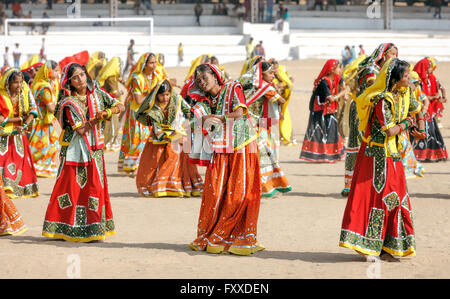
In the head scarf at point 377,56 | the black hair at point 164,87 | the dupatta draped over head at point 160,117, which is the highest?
the head scarf at point 377,56

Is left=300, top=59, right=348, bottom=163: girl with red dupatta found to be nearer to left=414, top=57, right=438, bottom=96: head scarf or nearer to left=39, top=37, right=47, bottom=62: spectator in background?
left=414, top=57, right=438, bottom=96: head scarf

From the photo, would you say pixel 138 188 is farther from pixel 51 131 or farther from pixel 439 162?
pixel 439 162

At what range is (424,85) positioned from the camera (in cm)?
1430

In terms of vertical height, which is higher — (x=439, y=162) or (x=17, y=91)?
(x=17, y=91)

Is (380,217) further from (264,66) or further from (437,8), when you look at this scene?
(437,8)

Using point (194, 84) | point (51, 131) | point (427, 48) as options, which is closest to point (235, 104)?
point (194, 84)

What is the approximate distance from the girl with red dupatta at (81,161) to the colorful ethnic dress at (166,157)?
266 centimetres

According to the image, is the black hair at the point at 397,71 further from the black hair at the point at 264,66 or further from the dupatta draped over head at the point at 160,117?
the dupatta draped over head at the point at 160,117

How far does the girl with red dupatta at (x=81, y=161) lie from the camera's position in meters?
7.79

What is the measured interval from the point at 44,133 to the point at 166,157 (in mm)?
2605

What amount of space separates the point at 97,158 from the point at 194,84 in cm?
119

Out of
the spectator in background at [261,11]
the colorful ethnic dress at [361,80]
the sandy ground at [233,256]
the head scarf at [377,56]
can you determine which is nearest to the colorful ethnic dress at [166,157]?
the sandy ground at [233,256]

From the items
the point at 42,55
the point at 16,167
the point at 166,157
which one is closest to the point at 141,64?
the point at 166,157

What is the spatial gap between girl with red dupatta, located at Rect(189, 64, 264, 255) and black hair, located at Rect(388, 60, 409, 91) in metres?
1.28
